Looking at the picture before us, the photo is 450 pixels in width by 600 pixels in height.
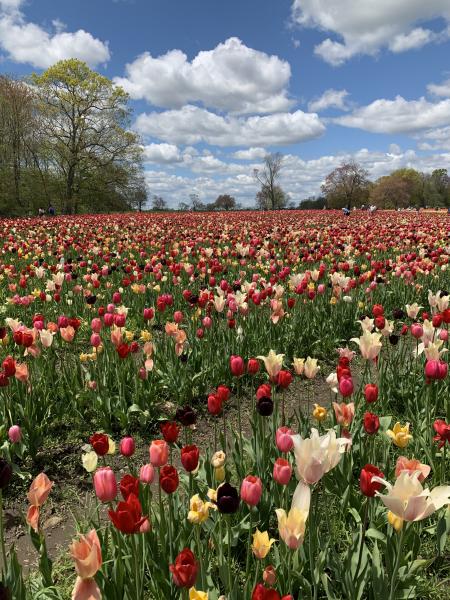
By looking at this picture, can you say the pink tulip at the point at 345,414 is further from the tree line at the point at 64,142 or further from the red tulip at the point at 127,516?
the tree line at the point at 64,142

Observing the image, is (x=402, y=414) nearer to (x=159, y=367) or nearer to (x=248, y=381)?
(x=248, y=381)

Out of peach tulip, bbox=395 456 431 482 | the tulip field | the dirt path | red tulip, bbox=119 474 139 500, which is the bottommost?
the dirt path

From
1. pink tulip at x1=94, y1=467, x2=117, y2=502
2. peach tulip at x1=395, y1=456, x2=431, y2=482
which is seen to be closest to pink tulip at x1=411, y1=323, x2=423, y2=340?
peach tulip at x1=395, y1=456, x2=431, y2=482

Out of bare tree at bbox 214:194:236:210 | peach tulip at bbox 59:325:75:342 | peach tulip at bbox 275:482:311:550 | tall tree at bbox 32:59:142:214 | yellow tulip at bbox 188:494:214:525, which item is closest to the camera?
peach tulip at bbox 275:482:311:550

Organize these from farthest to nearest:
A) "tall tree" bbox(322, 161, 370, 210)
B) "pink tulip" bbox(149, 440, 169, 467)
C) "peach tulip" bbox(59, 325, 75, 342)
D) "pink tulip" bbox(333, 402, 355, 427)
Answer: "tall tree" bbox(322, 161, 370, 210), "peach tulip" bbox(59, 325, 75, 342), "pink tulip" bbox(333, 402, 355, 427), "pink tulip" bbox(149, 440, 169, 467)

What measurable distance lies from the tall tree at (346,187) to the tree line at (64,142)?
141 ft

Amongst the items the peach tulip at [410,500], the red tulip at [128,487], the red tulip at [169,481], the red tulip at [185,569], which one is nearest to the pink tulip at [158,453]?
the red tulip at [169,481]

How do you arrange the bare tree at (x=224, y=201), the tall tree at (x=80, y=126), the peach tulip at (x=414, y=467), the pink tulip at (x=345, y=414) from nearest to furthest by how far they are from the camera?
the peach tulip at (x=414, y=467), the pink tulip at (x=345, y=414), the tall tree at (x=80, y=126), the bare tree at (x=224, y=201)

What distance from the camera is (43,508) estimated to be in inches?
125

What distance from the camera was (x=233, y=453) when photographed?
2.98 meters

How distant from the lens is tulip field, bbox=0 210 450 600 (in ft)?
5.62

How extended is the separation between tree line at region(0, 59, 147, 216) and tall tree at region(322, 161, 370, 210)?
4312 centimetres

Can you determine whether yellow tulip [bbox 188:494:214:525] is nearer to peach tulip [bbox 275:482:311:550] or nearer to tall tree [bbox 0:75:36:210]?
peach tulip [bbox 275:482:311:550]

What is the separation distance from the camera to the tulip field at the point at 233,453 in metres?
1.71
